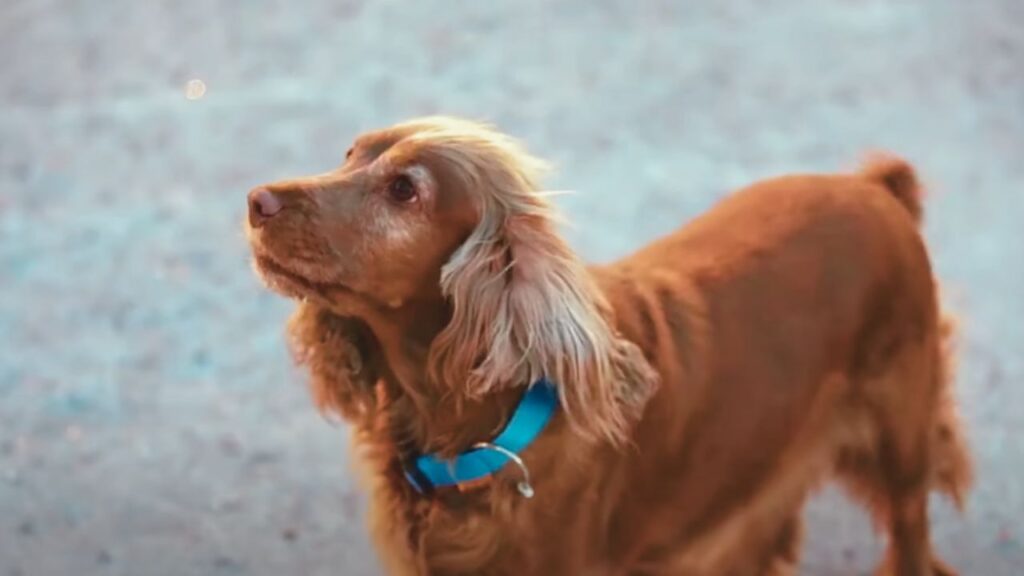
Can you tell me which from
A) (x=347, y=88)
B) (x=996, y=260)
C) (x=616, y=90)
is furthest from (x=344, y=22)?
(x=996, y=260)

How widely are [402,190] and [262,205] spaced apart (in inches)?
8.0

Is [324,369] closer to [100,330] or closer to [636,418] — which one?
[636,418]

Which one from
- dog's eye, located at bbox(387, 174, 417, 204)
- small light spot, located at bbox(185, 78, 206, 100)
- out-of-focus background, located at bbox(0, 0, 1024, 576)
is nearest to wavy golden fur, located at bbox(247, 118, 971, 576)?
dog's eye, located at bbox(387, 174, 417, 204)

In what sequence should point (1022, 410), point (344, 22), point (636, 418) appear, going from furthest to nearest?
1. point (344, 22)
2. point (1022, 410)
3. point (636, 418)

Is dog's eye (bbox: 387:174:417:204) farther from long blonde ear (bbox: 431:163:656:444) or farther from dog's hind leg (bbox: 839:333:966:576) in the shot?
dog's hind leg (bbox: 839:333:966:576)

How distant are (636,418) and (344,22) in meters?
3.23

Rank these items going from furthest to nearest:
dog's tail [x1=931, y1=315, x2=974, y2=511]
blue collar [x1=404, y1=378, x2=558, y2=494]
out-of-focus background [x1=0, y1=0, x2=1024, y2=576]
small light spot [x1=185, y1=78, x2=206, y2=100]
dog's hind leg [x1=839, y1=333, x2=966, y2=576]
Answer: small light spot [x1=185, y1=78, x2=206, y2=100] < out-of-focus background [x1=0, y1=0, x2=1024, y2=576] < dog's tail [x1=931, y1=315, x2=974, y2=511] < dog's hind leg [x1=839, y1=333, x2=966, y2=576] < blue collar [x1=404, y1=378, x2=558, y2=494]

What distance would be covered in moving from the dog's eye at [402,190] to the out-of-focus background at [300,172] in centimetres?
115

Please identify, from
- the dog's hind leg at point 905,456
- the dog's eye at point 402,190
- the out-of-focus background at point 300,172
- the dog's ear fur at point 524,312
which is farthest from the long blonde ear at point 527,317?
the out-of-focus background at point 300,172

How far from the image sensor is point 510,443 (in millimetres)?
2355

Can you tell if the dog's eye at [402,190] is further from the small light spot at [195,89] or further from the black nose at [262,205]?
the small light spot at [195,89]

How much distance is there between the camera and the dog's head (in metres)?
2.21

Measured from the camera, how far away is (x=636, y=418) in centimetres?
242

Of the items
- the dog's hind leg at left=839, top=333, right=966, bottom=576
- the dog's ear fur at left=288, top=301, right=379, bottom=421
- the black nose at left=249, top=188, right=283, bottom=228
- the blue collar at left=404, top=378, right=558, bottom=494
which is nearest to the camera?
the black nose at left=249, top=188, right=283, bottom=228
